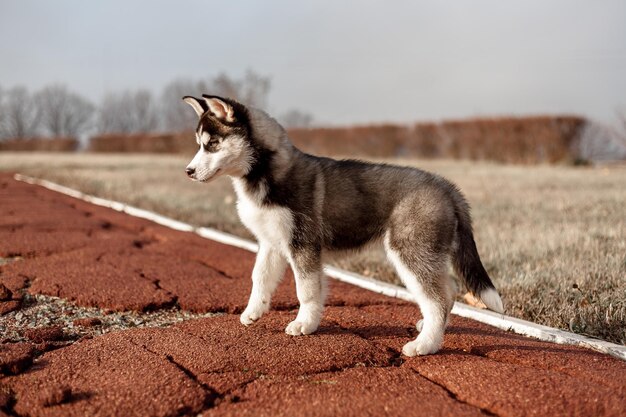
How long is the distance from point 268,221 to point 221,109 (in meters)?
0.83

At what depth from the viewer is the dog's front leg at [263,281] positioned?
4258 millimetres

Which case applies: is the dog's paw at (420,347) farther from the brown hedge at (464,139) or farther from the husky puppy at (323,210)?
the brown hedge at (464,139)

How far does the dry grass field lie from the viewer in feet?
15.3

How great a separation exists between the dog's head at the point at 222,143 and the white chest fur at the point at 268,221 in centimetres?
18

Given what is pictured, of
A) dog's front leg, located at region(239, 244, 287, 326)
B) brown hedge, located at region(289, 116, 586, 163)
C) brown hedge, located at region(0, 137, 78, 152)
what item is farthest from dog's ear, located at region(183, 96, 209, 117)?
brown hedge, located at region(0, 137, 78, 152)

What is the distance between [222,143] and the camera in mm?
4039

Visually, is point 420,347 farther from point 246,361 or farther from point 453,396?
point 246,361

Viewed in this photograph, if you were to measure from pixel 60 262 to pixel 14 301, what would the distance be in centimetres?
140

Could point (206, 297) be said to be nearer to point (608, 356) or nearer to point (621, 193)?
point (608, 356)

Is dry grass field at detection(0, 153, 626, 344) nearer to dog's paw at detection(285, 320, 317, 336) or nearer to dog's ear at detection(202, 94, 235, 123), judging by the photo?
dog's paw at detection(285, 320, 317, 336)

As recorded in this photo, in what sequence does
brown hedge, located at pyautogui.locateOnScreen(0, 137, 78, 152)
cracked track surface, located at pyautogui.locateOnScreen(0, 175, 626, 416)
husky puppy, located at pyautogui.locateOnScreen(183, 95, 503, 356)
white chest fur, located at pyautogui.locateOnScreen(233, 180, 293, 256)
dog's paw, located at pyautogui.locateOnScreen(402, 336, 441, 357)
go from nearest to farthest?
cracked track surface, located at pyautogui.locateOnScreen(0, 175, 626, 416) → dog's paw, located at pyautogui.locateOnScreen(402, 336, 441, 357) → husky puppy, located at pyautogui.locateOnScreen(183, 95, 503, 356) → white chest fur, located at pyautogui.locateOnScreen(233, 180, 293, 256) → brown hedge, located at pyautogui.locateOnScreen(0, 137, 78, 152)

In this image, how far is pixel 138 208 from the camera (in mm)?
11023

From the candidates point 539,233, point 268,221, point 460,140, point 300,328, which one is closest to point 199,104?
point 268,221

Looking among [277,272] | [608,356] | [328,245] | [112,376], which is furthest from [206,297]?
[608,356]
